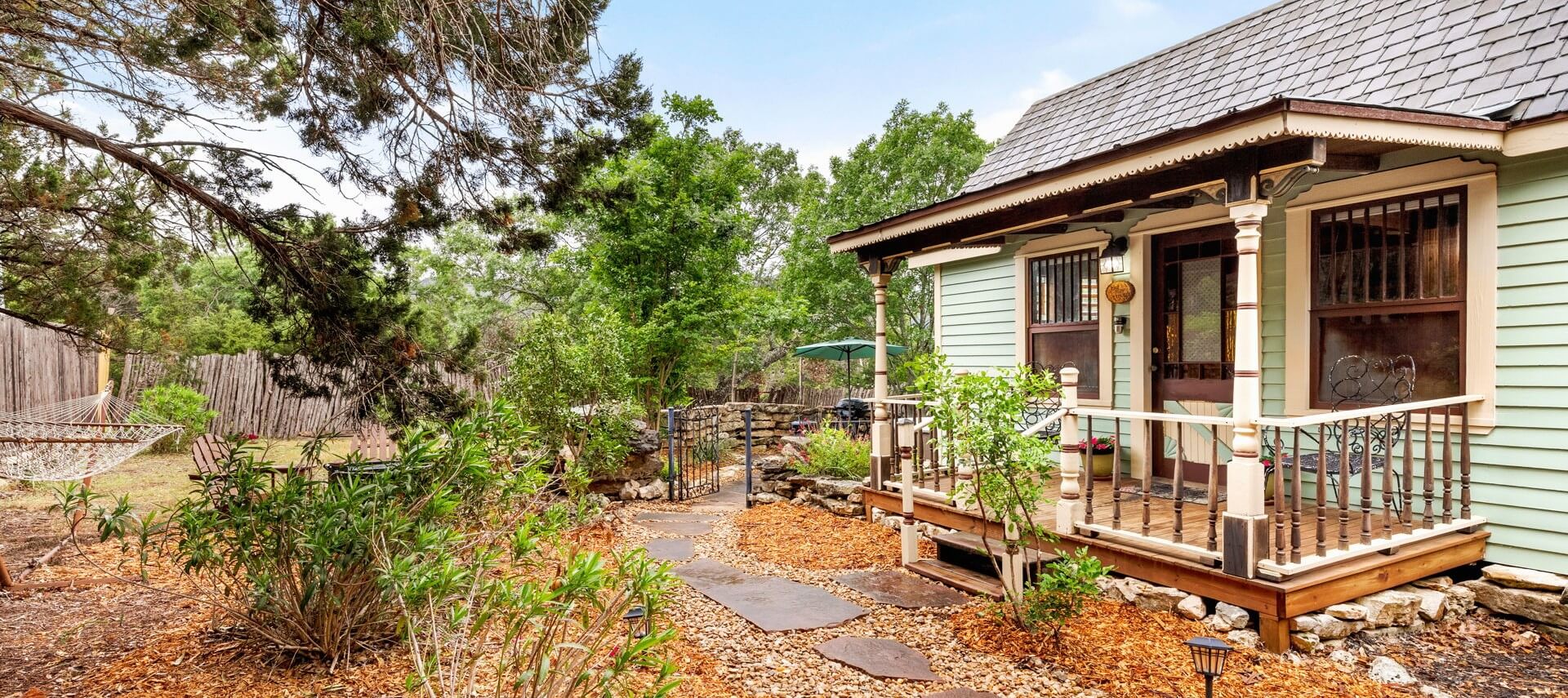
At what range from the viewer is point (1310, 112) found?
3.11 m

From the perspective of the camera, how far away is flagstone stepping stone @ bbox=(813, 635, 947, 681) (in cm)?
327

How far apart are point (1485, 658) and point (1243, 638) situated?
1103mm

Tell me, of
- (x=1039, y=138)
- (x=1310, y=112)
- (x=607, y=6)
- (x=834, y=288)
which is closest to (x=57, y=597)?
(x=607, y=6)

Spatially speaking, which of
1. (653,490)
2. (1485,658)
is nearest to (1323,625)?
(1485,658)

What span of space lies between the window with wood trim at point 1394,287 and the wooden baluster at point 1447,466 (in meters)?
0.26

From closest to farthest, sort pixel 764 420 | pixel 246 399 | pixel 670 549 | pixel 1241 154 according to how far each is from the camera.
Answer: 1. pixel 1241 154
2. pixel 670 549
3. pixel 246 399
4. pixel 764 420

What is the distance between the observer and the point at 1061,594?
348 cm

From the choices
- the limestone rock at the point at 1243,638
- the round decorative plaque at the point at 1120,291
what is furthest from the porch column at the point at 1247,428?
the round decorative plaque at the point at 1120,291

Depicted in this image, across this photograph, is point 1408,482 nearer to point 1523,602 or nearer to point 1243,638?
point 1523,602

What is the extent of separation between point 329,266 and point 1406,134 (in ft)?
16.8

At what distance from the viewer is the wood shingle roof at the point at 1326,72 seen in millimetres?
4043

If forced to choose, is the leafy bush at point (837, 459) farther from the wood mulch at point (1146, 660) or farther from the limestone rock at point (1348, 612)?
the limestone rock at point (1348, 612)

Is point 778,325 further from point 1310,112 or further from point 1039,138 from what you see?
point 1310,112

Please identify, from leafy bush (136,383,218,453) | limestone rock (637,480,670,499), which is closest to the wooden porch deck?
limestone rock (637,480,670,499)
